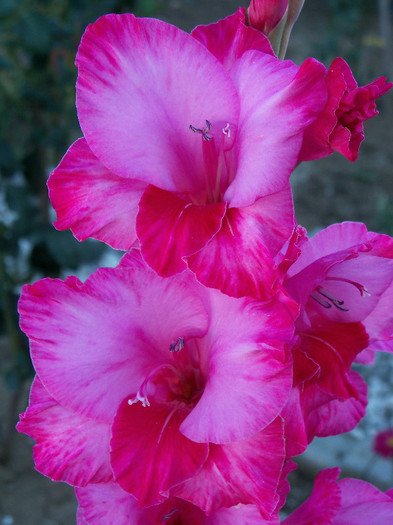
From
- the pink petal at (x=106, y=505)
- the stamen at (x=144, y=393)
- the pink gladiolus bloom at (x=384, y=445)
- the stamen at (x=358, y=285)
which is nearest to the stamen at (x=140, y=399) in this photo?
the stamen at (x=144, y=393)

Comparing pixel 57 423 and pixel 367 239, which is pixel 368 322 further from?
pixel 57 423

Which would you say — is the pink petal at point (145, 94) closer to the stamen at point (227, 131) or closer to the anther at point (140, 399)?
the stamen at point (227, 131)

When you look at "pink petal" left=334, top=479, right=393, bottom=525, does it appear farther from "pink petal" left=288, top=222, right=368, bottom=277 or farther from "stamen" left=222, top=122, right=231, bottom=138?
"stamen" left=222, top=122, right=231, bottom=138

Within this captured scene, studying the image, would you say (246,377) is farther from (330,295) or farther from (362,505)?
(362,505)

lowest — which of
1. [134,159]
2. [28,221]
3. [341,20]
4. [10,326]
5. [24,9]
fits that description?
[341,20]

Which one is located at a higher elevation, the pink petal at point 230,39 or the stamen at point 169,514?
the pink petal at point 230,39

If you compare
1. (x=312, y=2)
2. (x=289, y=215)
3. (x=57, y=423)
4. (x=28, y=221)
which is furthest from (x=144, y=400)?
(x=312, y=2)
